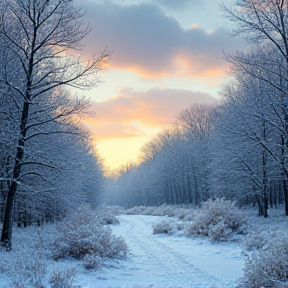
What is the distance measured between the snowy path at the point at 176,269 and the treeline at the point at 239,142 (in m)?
4.84

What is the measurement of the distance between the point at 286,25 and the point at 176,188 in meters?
46.1

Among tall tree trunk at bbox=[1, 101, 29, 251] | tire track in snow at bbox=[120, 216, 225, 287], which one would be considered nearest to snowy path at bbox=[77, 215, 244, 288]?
tire track in snow at bbox=[120, 216, 225, 287]

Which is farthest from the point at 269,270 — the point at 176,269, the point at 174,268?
the point at 174,268

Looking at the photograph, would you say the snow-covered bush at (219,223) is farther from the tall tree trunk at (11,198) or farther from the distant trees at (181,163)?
the distant trees at (181,163)

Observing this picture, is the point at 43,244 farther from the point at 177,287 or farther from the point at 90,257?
the point at 177,287

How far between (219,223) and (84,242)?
235 inches

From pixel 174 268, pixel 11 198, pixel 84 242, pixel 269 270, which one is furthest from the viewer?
pixel 11 198

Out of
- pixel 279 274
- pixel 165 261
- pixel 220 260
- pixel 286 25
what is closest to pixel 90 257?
pixel 165 261

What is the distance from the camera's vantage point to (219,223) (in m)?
12.4

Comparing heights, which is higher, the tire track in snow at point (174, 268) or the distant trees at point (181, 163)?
the distant trees at point (181, 163)

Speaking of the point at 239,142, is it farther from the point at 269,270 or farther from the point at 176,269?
the point at 269,270

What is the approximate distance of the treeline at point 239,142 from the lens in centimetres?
1009

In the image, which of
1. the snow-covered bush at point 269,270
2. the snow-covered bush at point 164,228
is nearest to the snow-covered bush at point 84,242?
the snow-covered bush at point 269,270

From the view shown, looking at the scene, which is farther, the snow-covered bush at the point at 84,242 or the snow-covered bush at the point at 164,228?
the snow-covered bush at the point at 164,228
